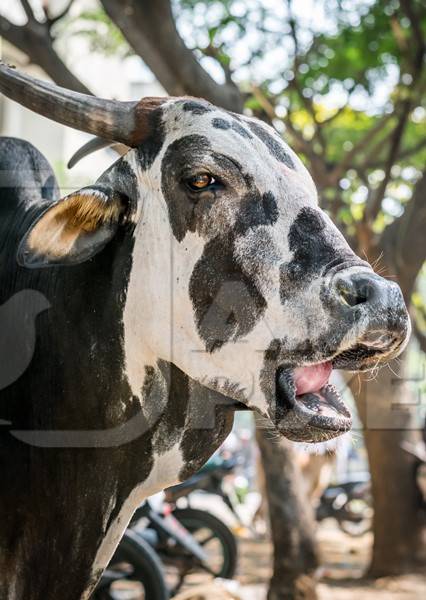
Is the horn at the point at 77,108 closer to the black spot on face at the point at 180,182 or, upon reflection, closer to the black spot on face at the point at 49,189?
the black spot on face at the point at 180,182

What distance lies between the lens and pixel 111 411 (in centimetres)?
279

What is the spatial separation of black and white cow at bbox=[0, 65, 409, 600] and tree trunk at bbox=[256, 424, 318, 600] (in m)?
3.36

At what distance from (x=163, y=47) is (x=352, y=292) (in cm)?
435

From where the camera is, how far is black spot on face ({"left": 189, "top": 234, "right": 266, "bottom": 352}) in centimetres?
260

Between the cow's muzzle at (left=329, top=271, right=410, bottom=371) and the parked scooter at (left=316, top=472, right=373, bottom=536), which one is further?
the parked scooter at (left=316, top=472, right=373, bottom=536)

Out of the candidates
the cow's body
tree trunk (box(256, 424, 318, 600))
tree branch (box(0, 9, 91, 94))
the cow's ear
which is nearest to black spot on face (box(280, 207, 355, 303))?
the cow's body

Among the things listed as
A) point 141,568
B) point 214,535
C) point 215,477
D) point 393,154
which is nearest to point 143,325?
point 141,568

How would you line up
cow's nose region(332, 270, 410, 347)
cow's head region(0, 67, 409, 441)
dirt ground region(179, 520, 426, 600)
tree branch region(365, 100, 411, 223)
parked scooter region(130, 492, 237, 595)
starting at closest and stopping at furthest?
cow's nose region(332, 270, 410, 347)
cow's head region(0, 67, 409, 441)
parked scooter region(130, 492, 237, 595)
tree branch region(365, 100, 411, 223)
dirt ground region(179, 520, 426, 600)

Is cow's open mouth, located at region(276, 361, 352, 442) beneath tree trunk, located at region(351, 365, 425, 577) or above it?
above

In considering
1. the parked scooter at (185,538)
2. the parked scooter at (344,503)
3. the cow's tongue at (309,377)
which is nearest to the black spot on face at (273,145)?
the cow's tongue at (309,377)

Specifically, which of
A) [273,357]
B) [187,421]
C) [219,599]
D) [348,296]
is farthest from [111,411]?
[219,599]

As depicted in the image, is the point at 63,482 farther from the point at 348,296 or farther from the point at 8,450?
the point at 348,296

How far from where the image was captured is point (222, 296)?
8.66 ft

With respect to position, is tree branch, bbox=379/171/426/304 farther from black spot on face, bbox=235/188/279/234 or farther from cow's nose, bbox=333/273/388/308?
cow's nose, bbox=333/273/388/308
